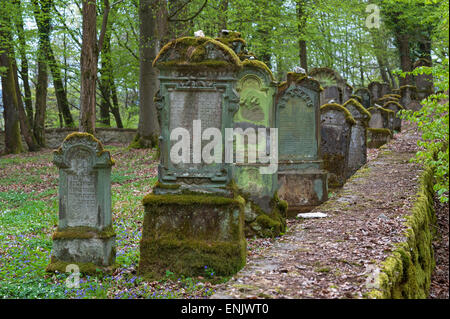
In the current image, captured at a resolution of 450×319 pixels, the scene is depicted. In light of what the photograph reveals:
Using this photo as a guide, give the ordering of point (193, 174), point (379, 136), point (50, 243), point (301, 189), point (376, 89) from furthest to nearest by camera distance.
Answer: point (376, 89), point (379, 136), point (301, 189), point (50, 243), point (193, 174)

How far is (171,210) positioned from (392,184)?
505 centimetres

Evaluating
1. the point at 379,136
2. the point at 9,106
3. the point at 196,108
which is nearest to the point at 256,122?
the point at 196,108

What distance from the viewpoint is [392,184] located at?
8.84 metres

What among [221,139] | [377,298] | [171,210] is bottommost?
[377,298]

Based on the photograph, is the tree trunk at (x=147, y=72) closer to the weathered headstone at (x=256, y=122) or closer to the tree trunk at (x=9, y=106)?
the tree trunk at (x=9, y=106)

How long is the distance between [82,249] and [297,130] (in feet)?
15.8

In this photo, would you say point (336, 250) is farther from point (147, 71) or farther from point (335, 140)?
point (147, 71)

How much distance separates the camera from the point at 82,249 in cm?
594

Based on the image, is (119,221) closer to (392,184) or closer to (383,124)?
(392,184)

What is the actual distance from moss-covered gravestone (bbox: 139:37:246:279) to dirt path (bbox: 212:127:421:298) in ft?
2.24

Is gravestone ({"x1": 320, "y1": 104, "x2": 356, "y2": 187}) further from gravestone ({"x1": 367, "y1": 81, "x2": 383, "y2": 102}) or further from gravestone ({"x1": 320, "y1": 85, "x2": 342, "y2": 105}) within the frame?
gravestone ({"x1": 367, "y1": 81, "x2": 383, "y2": 102})

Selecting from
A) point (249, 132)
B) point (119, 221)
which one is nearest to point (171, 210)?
point (249, 132)

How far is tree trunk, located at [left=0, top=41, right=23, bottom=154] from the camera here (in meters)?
20.1

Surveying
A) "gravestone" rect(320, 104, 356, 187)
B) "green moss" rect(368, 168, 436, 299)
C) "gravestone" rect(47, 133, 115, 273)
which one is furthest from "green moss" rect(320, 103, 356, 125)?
"gravestone" rect(47, 133, 115, 273)
